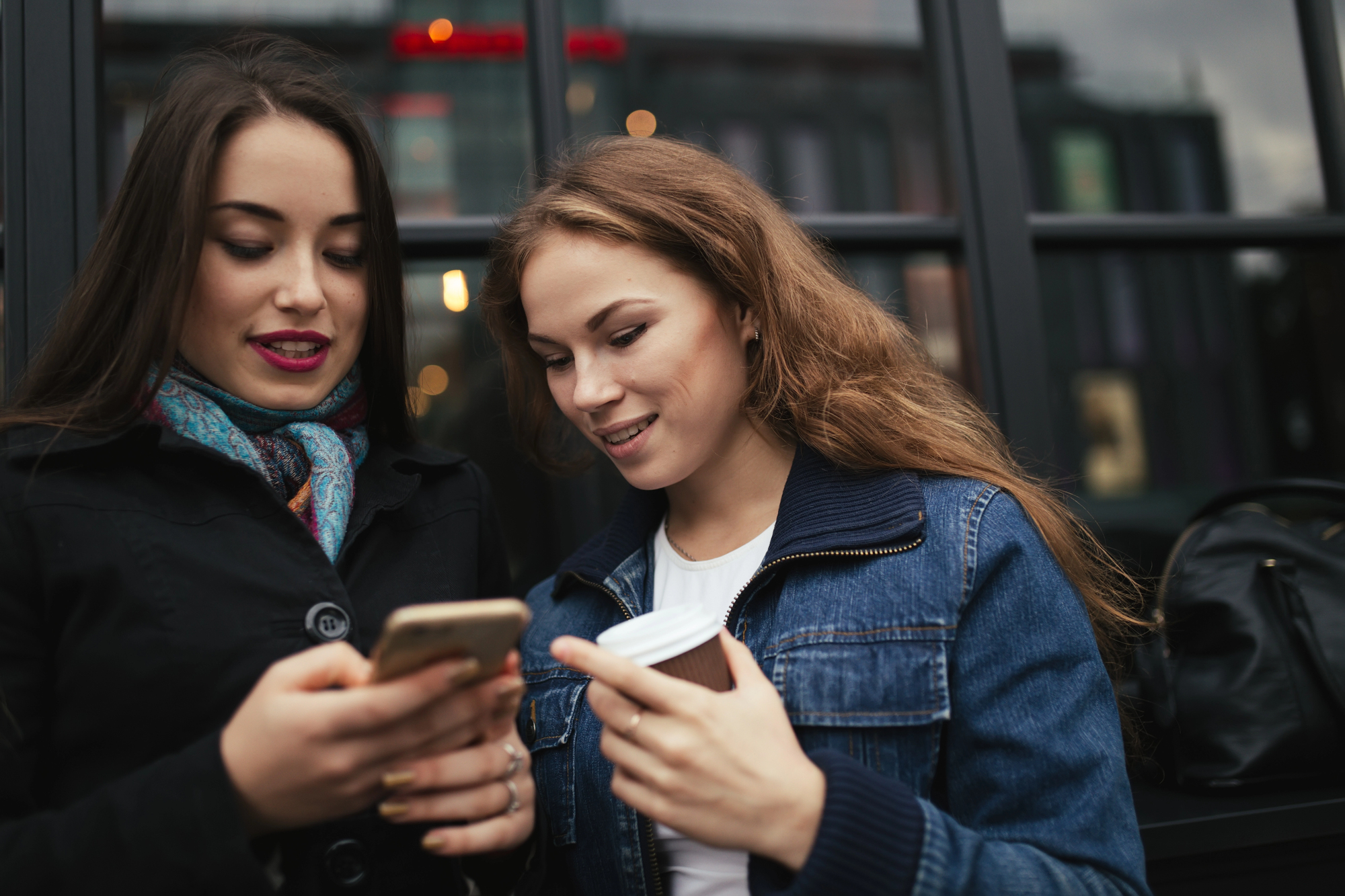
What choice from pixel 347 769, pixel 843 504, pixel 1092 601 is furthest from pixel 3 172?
pixel 1092 601

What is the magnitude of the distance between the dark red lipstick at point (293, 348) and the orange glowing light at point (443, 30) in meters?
1.45

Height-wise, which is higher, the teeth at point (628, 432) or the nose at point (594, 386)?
the nose at point (594, 386)

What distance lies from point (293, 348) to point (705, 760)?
94 cm

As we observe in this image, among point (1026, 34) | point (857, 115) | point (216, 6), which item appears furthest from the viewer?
point (857, 115)

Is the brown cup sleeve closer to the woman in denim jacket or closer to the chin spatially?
the woman in denim jacket

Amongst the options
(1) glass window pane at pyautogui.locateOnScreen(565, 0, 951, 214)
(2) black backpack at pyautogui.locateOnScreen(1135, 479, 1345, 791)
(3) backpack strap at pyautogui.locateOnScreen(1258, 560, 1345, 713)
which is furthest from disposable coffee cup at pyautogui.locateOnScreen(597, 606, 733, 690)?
(1) glass window pane at pyautogui.locateOnScreen(565, 0, 951, 214)

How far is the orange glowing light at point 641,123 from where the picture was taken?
2529 millimetres

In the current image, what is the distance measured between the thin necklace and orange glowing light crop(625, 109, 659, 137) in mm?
1325

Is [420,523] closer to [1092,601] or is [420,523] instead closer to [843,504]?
[843,504]

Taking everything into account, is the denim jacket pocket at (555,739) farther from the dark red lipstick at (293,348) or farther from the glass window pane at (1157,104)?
the glass window pane at (1157,104)

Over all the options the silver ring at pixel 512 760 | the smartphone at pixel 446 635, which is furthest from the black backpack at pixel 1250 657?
the smartphone at pixel 446 635

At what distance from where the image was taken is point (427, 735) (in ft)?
3.15

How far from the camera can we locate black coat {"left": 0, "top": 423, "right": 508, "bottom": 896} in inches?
38.1

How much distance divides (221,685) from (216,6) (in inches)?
79.0
